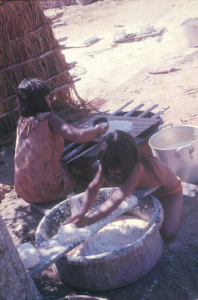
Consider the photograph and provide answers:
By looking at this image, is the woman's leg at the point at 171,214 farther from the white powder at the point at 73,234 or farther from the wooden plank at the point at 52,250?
the white powder at the point at 73,234

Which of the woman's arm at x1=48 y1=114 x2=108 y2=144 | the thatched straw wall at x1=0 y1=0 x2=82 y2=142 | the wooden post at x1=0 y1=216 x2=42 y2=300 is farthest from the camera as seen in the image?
Answer: the thatched straw wall at x1=0 y1=0 x2=82 y2=142

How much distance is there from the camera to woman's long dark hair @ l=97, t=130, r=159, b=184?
2.42 metres

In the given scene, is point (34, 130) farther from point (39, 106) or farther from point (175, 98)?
point (175, 98)

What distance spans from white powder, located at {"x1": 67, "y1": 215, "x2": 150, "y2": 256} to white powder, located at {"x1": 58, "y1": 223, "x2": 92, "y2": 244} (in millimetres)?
237

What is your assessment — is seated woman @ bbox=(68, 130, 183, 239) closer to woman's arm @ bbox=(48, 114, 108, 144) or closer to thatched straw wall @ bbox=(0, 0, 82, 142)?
woman's arm @ bbox=(48, 114, 108, 144)

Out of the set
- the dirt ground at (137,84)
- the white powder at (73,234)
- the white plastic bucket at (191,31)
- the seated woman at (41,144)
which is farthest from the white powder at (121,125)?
the white plastic bucket at (191,31)

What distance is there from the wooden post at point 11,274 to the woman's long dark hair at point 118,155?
34.4 inches

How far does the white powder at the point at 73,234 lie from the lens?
244cm

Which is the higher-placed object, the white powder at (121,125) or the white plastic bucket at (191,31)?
the white plastic bucket at (191,31)

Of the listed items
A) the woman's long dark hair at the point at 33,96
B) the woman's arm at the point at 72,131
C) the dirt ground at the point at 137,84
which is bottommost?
the dirt ground at the point at 137,84

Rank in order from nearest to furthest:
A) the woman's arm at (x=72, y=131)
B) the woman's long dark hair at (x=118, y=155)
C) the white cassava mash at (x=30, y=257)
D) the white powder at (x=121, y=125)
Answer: the white cassava mash at (x=30, y=257) → the woman's long dark hair at (x=118, y=155) → the woman's arm at (x=72, y=131) → the white powder at (x=121, y=125)

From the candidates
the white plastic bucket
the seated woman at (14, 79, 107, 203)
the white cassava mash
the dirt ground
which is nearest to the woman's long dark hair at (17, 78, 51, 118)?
the seated woman at (14, 79, 107, 203)

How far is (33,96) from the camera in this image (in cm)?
312

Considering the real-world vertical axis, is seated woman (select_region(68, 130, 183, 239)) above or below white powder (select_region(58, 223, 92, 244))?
above
